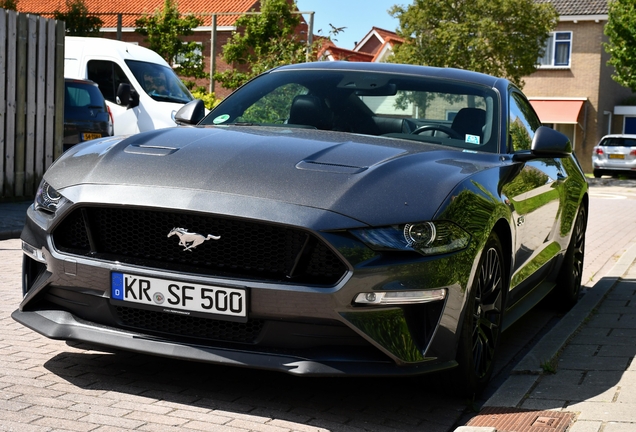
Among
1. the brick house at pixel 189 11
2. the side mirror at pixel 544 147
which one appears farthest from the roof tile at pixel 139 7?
the side mirror at pixel 544 147

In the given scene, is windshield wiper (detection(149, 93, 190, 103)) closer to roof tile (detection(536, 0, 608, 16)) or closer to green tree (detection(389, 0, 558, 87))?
green tree (detection(389, 0, 558, 87))

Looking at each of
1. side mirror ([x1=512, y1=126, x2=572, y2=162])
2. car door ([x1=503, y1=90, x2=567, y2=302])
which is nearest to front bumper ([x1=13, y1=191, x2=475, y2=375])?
car door ([x1=503, y1=90, x2=567, y2=302])

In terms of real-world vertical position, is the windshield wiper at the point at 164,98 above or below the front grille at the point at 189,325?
above

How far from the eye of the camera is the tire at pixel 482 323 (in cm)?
433

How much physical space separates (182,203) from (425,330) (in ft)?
3.62

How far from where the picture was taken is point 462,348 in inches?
169

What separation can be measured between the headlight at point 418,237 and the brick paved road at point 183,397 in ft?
2.40

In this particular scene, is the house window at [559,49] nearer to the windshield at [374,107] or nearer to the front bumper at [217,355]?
the windshield at [374,107]

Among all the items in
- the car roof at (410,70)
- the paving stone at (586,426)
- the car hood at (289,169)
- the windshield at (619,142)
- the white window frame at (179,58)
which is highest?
the white window frame at (179,58)

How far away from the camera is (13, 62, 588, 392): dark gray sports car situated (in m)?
3.91

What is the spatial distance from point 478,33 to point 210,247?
104 feet

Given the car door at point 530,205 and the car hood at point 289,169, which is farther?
the car door at point 530,205

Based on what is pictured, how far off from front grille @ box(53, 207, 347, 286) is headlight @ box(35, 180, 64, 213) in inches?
4.4

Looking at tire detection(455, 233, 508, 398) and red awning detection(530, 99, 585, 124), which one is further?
red awning detection(530, 99, 585, 124)
